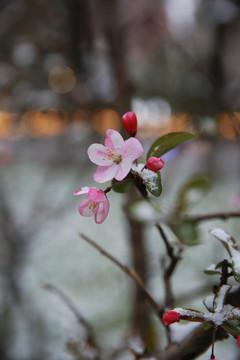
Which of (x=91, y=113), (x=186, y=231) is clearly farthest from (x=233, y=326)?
(x=91, y=113)

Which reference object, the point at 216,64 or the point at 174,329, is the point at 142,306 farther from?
the point at 216,64

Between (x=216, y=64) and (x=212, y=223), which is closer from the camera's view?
(x=216, y=64)

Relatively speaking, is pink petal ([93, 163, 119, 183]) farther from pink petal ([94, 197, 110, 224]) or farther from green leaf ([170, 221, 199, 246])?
green leaf ([170, 221, 199, 246])

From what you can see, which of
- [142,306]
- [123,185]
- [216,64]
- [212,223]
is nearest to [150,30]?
[216,64]

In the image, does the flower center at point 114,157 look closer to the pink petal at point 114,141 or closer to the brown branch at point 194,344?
the pink petal at point 114,141

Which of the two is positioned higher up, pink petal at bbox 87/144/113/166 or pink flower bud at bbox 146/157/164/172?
pink petal at bbox 87/144/113/166

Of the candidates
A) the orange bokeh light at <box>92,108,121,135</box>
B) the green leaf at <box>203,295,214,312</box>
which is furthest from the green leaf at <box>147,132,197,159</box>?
the orange bokeh light at <box>92,108,121,135</box>

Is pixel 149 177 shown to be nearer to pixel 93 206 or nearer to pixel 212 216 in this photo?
pixel 93 206
